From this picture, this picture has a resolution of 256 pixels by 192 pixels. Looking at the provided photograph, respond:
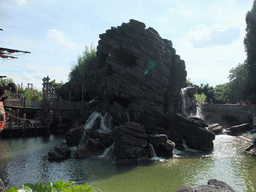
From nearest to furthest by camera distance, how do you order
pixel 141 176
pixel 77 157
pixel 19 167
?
pixel 141 176 → pixel 19 167 → pixel 77 157

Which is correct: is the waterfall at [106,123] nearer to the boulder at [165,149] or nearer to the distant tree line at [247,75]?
the boulder at [165,149]

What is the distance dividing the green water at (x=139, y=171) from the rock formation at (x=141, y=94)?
2602 millimetres

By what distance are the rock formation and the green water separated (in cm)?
260

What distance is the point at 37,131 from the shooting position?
29.3 m

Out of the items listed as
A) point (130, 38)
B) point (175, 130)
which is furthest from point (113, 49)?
point (175, 130)

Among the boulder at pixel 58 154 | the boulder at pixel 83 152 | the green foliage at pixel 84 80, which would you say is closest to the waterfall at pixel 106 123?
the boulder at pixel 83 152

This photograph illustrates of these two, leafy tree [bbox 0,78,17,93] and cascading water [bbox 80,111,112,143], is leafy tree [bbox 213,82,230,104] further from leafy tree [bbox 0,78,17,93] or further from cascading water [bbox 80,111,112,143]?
leafy tree [bbox 0,78,17,93]

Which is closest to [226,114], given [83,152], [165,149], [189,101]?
[189,101]

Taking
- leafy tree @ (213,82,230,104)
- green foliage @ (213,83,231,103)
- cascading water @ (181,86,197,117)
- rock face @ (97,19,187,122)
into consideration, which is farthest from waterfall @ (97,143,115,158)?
leafy tree @ (213,82,230,104)

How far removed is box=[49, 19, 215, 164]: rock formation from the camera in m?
20.4

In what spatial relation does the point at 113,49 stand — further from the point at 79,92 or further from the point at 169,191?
the point at 169,191

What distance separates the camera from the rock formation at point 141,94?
2039cm

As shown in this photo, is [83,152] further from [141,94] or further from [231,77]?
[231,77]

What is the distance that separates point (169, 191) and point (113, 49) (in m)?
18.7
